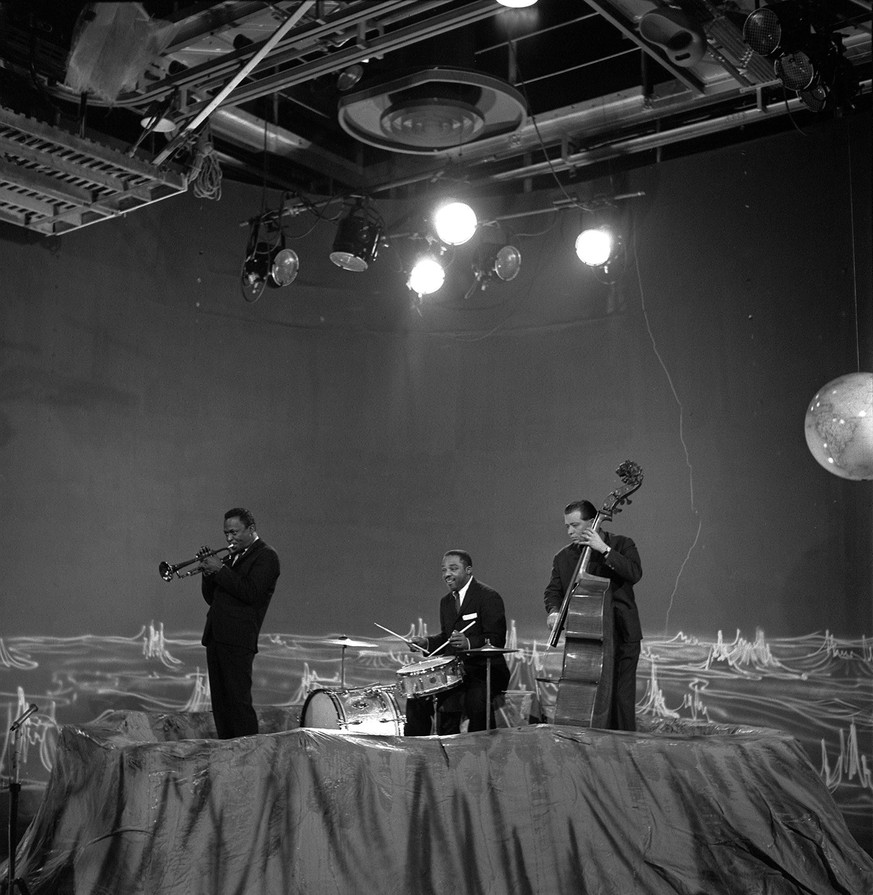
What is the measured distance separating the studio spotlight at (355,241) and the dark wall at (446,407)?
1.07m

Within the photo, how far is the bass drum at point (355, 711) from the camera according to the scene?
589 centimetres

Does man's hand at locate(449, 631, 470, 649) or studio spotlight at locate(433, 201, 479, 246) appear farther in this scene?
studio spotlight at locate(433, 201, 479, 246)

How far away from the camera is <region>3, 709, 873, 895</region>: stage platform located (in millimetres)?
4188

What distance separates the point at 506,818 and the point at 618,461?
3413 mm

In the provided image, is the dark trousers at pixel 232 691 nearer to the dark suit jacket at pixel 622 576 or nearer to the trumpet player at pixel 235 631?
the trumpet player at pixel 235 631

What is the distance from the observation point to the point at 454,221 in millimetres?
6816

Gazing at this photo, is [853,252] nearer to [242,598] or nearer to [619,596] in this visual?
[619,596]

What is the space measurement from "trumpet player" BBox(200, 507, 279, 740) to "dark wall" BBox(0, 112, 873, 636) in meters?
1.45

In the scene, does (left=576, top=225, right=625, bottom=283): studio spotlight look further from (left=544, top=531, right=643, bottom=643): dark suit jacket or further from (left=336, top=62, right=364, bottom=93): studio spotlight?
(left=544, top=531, right=643, bottom=643): dark suit jacket

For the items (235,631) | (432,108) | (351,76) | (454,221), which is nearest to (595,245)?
(454,221)

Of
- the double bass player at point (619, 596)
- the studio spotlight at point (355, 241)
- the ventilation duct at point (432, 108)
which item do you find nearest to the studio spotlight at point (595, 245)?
the ventilation duct at point (432, 108)

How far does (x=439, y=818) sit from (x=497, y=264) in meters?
4.13

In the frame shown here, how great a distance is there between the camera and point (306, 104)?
741 cm

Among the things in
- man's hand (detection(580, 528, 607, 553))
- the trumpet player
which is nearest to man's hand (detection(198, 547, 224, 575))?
the trumpet player
